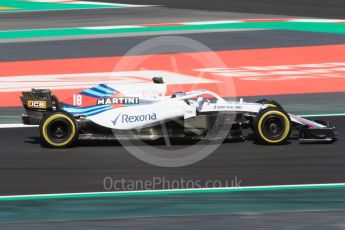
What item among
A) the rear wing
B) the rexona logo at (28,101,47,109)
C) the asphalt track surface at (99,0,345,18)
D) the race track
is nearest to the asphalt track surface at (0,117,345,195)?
the race track

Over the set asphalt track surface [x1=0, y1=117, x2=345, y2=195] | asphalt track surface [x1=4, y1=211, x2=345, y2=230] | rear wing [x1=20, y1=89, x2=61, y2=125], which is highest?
rear wing [x1=20, y1=89, x2=61, y2=125]

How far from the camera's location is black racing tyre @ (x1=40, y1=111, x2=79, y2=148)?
12.2m

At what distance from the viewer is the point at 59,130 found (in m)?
12.4

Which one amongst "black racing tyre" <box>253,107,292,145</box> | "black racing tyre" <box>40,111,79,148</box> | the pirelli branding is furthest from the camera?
the pirelli branding

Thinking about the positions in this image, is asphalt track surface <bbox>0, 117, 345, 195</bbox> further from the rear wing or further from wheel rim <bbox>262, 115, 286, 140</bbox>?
the rear wing

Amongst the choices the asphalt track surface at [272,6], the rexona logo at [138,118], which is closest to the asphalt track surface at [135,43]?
the asphalt track surface at [272,6]

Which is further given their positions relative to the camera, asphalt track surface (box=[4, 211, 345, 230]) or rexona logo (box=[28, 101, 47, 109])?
rexona logo (box=[28, 101, 47, 109])

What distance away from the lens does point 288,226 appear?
852 cm

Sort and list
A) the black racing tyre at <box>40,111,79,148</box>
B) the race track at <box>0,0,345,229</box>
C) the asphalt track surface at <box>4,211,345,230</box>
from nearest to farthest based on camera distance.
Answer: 1. the asphalt track surface at <box>4,211,345,230</box>
2. the race track at <box>0,0,345,229</box>
3. the black racing tyre at <box>40,111,79,148</box>

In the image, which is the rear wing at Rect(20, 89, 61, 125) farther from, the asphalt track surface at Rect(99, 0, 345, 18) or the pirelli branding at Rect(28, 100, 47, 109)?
the asphalt track surface at Rect(99, 0, 345, 18)

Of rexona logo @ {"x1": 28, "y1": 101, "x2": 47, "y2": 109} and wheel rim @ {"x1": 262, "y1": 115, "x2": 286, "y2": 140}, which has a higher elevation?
rexona logo @ {"x1": 28, "y1": 101, "x2": 47, "y2": 109}

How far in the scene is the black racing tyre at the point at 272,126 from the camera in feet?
40.7

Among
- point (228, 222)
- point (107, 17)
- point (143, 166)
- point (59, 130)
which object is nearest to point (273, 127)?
point (143, 166)

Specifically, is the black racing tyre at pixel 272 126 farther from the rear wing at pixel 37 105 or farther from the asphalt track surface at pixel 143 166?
the rear wing at pixel 37 105
